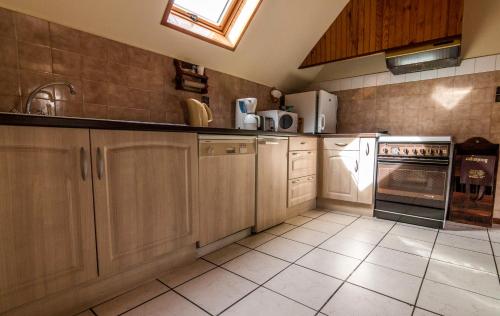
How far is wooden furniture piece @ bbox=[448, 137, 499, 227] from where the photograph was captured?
2.27 metres

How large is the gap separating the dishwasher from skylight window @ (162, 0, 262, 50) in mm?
1049

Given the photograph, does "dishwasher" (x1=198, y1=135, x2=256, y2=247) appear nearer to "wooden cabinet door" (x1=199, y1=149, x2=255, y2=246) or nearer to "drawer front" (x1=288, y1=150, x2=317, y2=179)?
"wooden cabinet door" (x1=199, y1=149, x2=255, y2=246)

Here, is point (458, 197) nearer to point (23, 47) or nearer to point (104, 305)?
point (104, 305)

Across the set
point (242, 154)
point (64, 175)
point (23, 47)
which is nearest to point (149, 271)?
point (64, 175)

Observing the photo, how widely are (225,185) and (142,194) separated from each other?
1.95 feet

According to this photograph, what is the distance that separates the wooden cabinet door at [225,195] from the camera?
160 cm

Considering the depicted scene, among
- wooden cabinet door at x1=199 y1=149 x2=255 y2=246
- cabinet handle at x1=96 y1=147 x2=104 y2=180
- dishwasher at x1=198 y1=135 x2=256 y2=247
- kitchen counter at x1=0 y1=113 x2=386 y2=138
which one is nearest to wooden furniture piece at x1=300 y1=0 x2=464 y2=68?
dishwasher at x1=198 y1=135 x2=256 y2=247

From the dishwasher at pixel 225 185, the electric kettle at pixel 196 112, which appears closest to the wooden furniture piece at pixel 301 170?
the dishwasher at pixel 225 185

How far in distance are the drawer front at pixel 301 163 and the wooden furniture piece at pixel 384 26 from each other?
1.23 m

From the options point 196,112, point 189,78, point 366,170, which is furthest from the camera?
point 366,170

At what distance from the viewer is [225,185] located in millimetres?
1715

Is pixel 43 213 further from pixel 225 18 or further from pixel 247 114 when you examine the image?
Result: pixel 225 18

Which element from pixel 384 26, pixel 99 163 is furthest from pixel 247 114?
pixel 384 26

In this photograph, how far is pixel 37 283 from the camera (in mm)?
967
